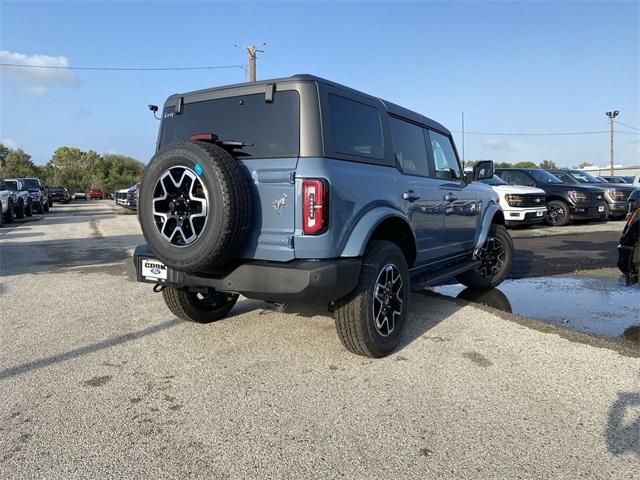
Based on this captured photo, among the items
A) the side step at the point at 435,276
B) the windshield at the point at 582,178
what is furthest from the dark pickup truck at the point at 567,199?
the side step at the point at 435,276

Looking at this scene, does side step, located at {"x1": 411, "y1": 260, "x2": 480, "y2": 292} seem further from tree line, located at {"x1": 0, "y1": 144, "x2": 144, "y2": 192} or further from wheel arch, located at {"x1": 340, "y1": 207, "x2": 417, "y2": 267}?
tree line, located at {"x1": 0, "y1": 144, "x2": 144, "y2": 192}

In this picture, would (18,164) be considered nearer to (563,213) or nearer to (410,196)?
(563,213)

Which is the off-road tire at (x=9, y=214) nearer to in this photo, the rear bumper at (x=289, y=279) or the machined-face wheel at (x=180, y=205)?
the machined-face wheel at (x=180, y=205)

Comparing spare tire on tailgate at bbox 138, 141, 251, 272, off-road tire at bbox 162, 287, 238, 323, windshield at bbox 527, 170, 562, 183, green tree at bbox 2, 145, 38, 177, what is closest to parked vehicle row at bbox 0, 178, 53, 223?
off-road tire at bbox 162, 287, 238, 323

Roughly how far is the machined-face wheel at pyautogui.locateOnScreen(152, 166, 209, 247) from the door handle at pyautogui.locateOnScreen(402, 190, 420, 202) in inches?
70.2

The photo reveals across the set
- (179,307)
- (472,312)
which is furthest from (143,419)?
(472,312)

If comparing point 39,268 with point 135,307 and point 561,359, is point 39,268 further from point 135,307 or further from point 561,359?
point 561,359

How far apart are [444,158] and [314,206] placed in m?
2.76

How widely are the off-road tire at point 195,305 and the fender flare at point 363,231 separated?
1.67 meters

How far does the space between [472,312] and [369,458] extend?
2972mm

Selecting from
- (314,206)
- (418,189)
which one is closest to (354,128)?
(314,206)

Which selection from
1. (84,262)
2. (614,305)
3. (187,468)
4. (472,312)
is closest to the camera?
(187,468)

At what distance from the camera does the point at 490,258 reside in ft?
21.6

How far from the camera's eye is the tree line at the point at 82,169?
67688mm
